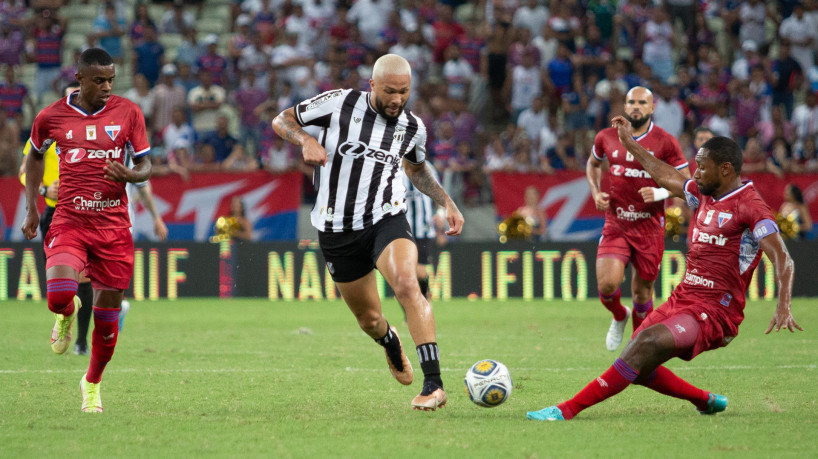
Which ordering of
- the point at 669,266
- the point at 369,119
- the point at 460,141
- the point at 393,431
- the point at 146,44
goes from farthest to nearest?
the point at 146,44 → the point at 460,141 → the point at 669,266 → the point at 369,119 → the point at 393,431

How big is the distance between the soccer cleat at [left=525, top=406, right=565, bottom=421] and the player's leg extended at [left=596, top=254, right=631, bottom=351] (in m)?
4.33

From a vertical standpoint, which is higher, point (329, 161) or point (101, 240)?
point (329, 161)

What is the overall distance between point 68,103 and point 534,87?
1480 cm

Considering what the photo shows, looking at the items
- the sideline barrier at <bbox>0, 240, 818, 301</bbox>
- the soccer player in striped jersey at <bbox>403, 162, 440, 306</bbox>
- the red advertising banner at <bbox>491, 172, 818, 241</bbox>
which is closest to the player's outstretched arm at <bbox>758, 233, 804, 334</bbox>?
the soccer player in striped jersey at <bbox>403, 162, 440, 306</bbox>

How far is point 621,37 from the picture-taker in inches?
906

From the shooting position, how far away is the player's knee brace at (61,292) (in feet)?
23.9

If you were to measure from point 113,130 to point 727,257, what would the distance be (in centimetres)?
428

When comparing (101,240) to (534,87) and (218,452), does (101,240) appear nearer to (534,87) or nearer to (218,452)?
(218,452)

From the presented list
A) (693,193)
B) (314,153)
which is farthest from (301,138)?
(693,193)

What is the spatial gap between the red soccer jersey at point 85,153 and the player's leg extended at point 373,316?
1739 millimetres

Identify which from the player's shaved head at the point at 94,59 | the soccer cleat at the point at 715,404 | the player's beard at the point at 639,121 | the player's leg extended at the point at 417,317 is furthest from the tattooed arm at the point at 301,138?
the player's beard at the point at 639,121

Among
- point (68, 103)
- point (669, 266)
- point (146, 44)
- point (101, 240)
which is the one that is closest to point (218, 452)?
point (101, 240)

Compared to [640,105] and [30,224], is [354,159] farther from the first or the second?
[640,105]

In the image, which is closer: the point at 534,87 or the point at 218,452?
the point at 218,452
